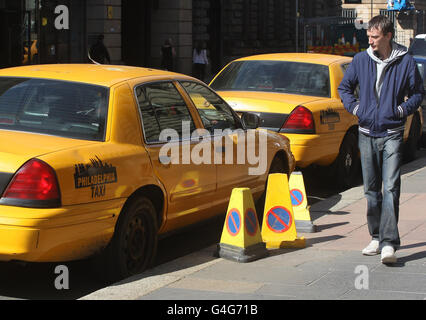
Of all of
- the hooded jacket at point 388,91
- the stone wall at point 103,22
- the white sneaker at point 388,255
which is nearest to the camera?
the white sneaker at point 388,255

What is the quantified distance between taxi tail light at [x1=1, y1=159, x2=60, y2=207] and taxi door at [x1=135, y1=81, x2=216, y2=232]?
1133 millimetres

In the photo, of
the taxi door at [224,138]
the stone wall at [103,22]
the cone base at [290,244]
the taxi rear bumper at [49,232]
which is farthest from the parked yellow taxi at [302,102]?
the stone wall at [103,22]

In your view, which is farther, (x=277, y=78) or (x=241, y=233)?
(x=277, y=78)

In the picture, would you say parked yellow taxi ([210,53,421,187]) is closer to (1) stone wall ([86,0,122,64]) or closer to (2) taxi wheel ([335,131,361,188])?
(2) taxi wheel ([335,131,361,188])

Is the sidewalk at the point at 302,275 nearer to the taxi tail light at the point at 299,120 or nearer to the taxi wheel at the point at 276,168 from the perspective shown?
the taxi wheel at the point at 276,168

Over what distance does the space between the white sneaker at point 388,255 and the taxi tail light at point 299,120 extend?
378 cm

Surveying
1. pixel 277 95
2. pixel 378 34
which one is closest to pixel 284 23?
pixel 277 95

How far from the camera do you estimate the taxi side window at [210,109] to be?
775 cm

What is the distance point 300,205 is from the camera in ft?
27.2

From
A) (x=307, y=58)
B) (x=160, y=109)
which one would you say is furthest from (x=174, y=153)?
(x=307, y=58)

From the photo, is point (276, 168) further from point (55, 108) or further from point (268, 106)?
point (55, 108)

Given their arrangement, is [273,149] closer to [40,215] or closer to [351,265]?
[351,265]

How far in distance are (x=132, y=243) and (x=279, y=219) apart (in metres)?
1.49

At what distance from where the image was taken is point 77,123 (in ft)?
21.5
